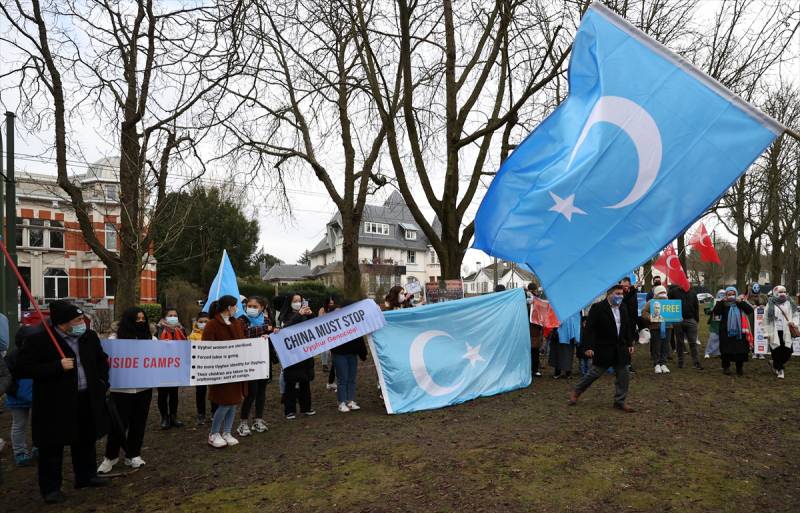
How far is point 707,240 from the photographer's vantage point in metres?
19.6

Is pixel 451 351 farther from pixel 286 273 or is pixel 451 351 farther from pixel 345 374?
pixel 286 273

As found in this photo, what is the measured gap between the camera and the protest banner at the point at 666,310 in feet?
40.1

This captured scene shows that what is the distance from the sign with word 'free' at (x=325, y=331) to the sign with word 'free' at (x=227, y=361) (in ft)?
1.93

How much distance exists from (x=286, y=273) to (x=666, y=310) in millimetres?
72641

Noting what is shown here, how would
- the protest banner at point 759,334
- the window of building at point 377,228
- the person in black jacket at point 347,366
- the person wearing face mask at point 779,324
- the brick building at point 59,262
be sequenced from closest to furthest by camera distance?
the person in black jacket at point 347,366
the person wearing face mask at point 779,324
the protest banner at point 759,334
the brick building at point 59,262
the window of building at point 377,228

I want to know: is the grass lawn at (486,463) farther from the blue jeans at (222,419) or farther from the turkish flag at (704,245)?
the turkish flag at (704,245)

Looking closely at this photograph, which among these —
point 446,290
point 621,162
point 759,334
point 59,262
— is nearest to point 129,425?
point 621,162

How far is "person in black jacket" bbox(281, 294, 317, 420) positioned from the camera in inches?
340

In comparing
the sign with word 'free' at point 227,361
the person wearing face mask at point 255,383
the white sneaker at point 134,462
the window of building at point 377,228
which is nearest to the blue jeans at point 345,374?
the person wearing face mask at point 255,383

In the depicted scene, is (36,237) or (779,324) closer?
(779,324)

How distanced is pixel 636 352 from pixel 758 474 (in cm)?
1132

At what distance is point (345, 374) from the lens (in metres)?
9.20

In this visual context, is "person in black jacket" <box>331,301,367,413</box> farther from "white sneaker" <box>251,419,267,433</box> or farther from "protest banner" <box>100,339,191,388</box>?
"protest banner" <box>100,339,191,388</box>

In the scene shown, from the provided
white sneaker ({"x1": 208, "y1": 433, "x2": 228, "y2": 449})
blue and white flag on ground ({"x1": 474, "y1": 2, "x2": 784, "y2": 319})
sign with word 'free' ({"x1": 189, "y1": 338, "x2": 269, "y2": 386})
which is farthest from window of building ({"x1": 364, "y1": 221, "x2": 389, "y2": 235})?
blue and white flag on ground ({"x1": 474, "y1": 2, "x2": 784, "y2": 319})
